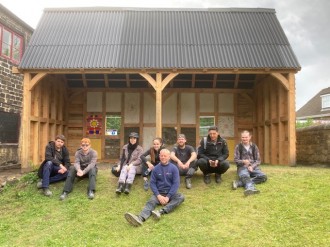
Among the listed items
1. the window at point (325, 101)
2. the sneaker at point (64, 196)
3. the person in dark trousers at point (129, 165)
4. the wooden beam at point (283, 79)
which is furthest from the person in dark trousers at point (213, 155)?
the window at point (325, 101)

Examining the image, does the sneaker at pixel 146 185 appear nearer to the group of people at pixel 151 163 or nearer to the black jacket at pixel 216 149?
the group of people at pixel 151 163

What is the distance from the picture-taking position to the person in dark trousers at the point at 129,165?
293 inches

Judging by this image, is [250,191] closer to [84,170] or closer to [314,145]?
[84,170]

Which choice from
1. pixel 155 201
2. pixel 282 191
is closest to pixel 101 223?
pixel 155 201

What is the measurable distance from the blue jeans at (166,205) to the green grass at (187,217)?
0.12 m

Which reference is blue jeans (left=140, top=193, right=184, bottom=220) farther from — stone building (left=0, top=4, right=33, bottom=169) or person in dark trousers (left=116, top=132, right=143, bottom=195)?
stone building (left=0, top=4, right=33, bottom=169)

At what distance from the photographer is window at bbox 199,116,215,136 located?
13727 mm

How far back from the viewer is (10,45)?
1378 centimetres

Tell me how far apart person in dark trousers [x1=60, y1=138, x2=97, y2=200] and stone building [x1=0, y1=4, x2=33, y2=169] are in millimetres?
6482

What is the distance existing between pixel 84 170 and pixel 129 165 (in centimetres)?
102

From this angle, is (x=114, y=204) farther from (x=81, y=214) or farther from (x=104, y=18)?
(x=104, y=18)

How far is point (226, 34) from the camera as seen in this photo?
12.2m

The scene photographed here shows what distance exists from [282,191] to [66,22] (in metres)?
10.0

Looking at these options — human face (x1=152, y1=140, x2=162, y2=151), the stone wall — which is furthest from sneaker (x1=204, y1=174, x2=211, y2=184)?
the stone wall
